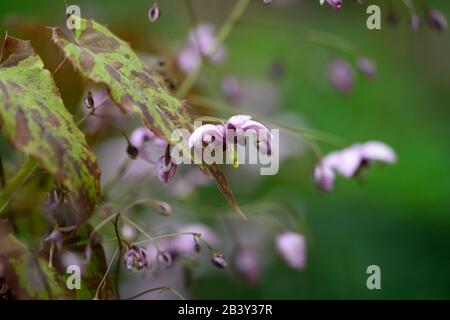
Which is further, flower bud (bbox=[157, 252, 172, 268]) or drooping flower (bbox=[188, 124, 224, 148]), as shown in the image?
flower bud (bbox=[157, 252, 172, 268])

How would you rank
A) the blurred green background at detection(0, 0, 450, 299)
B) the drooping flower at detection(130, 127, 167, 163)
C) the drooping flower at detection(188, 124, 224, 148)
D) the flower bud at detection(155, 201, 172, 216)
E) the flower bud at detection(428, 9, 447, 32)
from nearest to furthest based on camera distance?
the drooping flower at detection(188, 124, 224, 148) → the flower bud at detection(155, 201, 172, 216) → the drooping flower at detection(130, 127, 167, 163) → the flower bud at detection(428, 9, 447, 32) → the blurred green background at detection(0, 0, 450, 299)

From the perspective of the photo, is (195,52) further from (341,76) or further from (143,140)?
(143,140)

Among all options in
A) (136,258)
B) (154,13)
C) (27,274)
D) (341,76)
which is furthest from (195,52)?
(27,274)

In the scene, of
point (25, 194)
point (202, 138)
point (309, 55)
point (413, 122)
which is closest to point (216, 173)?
point (202, 138)

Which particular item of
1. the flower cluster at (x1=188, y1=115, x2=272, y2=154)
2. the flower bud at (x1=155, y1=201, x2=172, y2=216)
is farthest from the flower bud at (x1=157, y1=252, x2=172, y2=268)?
the flower cluster at (x1=188, y1=115, x2=272, y2=154)

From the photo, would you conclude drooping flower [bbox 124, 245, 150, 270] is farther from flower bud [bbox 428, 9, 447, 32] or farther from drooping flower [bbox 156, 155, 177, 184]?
flower bud [bbox 428, 9, 447, 32]

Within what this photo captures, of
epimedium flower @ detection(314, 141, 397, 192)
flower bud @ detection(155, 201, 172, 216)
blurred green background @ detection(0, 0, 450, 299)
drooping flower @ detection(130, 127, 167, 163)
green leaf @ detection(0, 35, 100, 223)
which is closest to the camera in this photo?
green leaf @ detection(0, 35, 100, 223)
